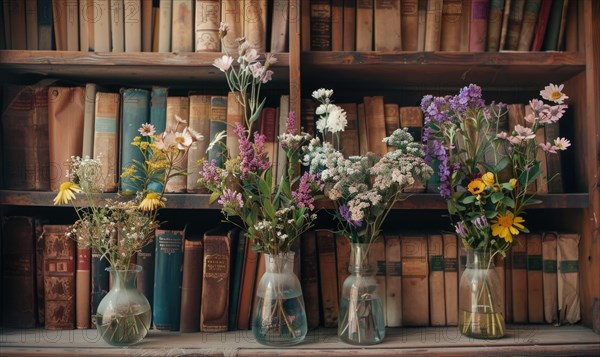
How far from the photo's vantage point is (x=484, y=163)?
1.46 meters

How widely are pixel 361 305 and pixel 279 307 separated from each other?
0.22 metres

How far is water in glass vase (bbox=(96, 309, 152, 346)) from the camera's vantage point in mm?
1373

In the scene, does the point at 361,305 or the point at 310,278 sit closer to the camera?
the point at 361,305

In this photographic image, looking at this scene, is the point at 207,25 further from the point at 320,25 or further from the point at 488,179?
the point at 488,179

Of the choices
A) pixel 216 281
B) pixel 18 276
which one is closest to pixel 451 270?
pixel 216 281

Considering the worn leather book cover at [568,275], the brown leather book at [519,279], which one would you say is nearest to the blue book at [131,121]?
the brown leather book at [519,279]

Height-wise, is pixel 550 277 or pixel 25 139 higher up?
pixel 25 139

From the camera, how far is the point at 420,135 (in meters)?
1.58

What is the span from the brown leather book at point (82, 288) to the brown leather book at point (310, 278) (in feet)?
2.01

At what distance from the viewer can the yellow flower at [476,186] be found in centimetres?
141

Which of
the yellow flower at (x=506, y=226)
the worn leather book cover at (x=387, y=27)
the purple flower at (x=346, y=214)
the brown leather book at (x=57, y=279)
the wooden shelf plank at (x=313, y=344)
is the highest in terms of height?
the worn leather book cover at (x=387, y=27)

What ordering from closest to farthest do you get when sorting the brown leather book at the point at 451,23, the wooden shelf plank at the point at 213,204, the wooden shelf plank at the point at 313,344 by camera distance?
the wooden shelf plank at the point at 313,344
the wooden shelf plank at the point at 213,204
the brown leather book at the point at 451,23

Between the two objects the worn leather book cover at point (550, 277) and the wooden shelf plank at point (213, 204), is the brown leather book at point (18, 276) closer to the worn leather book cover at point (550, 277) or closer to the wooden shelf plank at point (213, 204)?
the wooden shelf plank at point (213, 204)

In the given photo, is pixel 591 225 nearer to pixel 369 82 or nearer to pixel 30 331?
pixel 369 82
